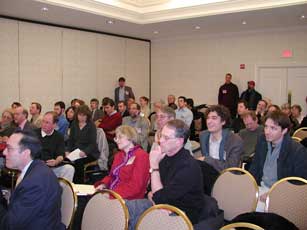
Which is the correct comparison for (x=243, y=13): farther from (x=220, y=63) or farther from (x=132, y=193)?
(x=132, y=193)

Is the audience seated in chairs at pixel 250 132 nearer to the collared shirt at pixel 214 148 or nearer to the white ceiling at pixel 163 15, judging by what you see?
the collared shirt at pixel 214 148

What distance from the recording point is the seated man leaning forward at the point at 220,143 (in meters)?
3.51

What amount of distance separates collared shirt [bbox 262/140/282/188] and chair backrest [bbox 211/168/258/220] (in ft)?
1.45

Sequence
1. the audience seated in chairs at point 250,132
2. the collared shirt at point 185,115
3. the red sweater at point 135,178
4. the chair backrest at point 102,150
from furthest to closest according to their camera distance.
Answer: the collared shirt at point 185,115, the chair backrest at point 102,150, the audience seated in chairs at point 250,132, the red sweater at point 135,178

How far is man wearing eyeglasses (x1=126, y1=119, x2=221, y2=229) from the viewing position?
2260mm

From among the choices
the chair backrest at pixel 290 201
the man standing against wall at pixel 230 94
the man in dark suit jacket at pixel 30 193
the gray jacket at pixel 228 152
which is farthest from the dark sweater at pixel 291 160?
the man standing against wall at pixel 230 94

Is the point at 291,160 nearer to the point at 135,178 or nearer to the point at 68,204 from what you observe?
the point at 135,178

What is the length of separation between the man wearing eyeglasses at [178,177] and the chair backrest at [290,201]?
599 mm

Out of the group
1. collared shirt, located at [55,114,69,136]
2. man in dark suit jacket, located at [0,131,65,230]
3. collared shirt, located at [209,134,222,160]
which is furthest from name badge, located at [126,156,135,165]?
collared shirt, located at [55,114,69,136]

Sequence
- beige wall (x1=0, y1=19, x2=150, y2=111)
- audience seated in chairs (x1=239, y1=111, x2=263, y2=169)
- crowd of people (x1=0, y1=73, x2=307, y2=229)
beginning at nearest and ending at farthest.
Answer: crowd of people (x1=0, y1=73, x2=307, y2=229), audience seated in chairs (x1=239, y1=111, x2=263, y2=169), beige wall (x1=0, y1=19, x2=150, y2=111)

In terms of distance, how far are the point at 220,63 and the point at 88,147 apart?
693cm

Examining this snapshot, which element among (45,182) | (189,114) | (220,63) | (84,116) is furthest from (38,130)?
(220,63)

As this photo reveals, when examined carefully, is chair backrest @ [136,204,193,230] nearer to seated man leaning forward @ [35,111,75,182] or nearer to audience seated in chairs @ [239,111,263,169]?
seated man leaning forward @ [35,111,75,182]

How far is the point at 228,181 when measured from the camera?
114 inches
